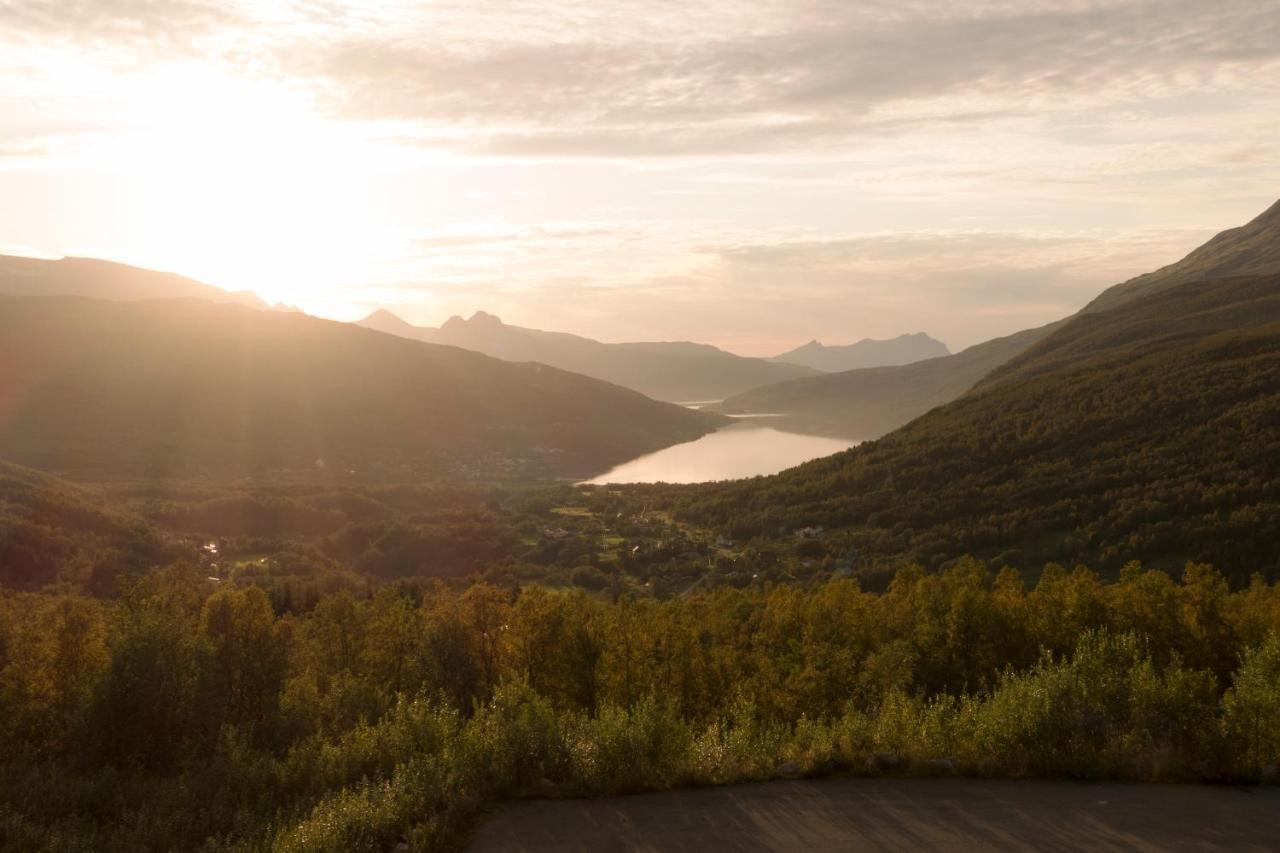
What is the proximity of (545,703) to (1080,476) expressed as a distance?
87.6 meters

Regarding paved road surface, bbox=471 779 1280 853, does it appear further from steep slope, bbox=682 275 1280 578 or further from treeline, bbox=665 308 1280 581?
steep slope, bbox=682 275 1280 578

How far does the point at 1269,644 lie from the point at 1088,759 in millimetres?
10186

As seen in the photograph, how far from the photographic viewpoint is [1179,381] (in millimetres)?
107625

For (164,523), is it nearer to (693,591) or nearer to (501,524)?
(501,524)

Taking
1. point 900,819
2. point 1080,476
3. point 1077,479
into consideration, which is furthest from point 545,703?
point 1080,476

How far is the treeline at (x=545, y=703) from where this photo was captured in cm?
1656

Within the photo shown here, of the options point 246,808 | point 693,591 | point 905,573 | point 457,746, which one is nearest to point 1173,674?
point 457,746

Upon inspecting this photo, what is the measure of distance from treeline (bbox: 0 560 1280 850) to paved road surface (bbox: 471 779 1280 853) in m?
0.60

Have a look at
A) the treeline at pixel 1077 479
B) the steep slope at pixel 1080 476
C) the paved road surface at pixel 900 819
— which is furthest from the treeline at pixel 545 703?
the steep slope at pixel 1080 476

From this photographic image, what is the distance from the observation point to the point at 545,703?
20.1m

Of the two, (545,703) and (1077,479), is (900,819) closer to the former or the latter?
(545,703)

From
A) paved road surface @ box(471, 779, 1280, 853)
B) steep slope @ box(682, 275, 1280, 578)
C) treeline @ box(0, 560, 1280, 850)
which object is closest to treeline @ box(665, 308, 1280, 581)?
steep slope @ box(682, 275, 1280, 578)

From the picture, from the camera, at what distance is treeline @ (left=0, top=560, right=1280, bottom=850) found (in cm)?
1656

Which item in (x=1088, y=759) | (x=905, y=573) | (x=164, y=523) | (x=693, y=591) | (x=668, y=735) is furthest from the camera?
(x=164, y=523)
